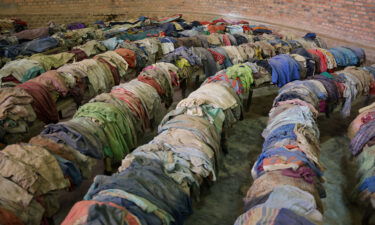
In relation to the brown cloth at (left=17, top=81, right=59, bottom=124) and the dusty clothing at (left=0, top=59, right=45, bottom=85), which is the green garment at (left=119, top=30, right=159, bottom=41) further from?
the brown cloth at (left=17, top=81, right=59, bottom=124)

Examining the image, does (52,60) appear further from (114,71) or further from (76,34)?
(76,34)

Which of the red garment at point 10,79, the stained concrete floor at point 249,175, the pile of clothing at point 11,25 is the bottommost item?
the stained concrete floor at point 249,175

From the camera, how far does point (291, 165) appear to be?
10.4 feet

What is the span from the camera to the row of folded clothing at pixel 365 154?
11.8 feet

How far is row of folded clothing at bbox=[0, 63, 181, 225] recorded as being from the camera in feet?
9.18

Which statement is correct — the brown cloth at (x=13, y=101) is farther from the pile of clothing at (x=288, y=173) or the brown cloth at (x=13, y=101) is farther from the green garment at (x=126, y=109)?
the pile of clothing at (x=288, y=173)

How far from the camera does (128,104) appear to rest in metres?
4.53

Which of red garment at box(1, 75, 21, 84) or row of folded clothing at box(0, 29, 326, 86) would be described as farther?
row of folded clothing at box(0, 29, 326, 86)

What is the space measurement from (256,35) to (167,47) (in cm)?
409

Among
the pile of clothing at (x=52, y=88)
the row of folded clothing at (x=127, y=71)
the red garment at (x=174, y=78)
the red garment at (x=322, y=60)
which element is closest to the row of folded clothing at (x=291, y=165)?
the row of folded clothing at (x=127, y=71)

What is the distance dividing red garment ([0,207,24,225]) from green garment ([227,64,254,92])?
431 centimetres

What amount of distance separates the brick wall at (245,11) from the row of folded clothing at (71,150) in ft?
23.4

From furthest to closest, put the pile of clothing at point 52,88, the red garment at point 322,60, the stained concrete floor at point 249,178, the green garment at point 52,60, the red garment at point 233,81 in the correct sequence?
the red garment at point 322,60 → the green garment at point 52,60 → the red garment at point 233,81 → the pile of clothing at point 52,88 → the stained concrete floor at point 249,178

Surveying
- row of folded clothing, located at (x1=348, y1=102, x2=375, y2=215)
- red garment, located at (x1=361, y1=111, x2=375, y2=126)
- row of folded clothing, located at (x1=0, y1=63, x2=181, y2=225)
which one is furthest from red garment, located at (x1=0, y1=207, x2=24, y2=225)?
red garment, located at (x1=361, y1=111, x2=375, y2=126)
